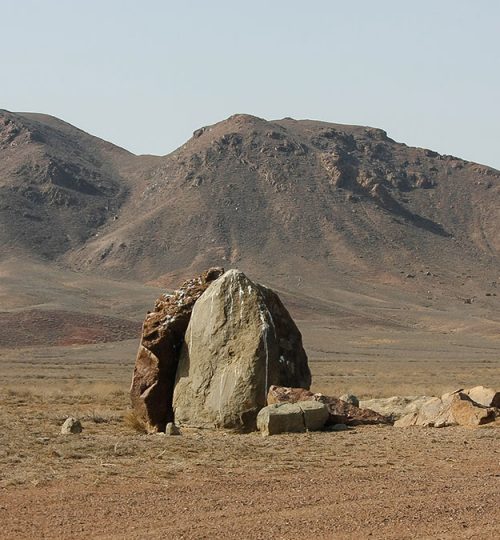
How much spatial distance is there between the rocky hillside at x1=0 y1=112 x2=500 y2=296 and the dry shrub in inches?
3693

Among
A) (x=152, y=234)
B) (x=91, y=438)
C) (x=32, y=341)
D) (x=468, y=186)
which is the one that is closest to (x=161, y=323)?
(x=91, y=438)

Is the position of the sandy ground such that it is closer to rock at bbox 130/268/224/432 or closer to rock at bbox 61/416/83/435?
rock at bbox 61/416/83/435

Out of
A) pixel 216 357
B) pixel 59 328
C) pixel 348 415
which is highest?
pixel 216 357

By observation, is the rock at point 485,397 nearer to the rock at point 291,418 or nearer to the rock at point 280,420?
the rock at point 291,418

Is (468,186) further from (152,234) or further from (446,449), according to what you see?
(446,449)

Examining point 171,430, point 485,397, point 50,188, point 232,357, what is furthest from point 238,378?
point 50,188

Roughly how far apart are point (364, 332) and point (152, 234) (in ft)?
151

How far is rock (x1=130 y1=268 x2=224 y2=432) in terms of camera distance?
19.9 meters

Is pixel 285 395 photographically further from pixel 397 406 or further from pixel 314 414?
pixel 397 406

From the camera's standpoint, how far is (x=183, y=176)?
465 feet

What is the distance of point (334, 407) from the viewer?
61.0 feet

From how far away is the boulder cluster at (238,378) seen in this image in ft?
58.8

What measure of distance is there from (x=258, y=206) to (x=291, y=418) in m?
117

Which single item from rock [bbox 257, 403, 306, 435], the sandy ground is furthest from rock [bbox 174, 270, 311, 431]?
rock [bbox 257, 403, 306, 435]
